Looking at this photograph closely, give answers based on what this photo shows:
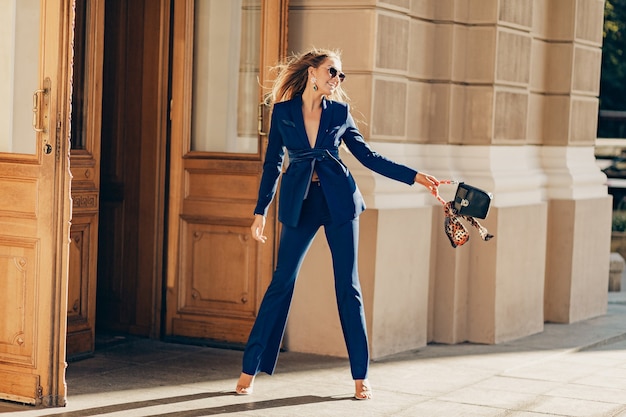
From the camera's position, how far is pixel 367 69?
341 inches

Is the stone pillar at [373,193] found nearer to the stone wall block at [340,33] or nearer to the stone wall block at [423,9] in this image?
the stone wall block at [340,33]

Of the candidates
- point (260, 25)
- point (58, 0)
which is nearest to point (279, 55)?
point (260, 25)

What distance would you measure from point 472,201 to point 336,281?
910 mm

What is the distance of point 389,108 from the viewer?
8.90 m

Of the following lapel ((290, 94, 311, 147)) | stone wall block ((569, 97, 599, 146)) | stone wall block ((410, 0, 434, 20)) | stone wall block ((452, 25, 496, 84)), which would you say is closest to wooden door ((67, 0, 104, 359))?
lapel ((290, 94, 311, 147))

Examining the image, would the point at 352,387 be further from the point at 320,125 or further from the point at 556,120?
the point at 556,120

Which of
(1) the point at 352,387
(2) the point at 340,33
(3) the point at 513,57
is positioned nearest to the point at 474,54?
(3) the point at 513,57

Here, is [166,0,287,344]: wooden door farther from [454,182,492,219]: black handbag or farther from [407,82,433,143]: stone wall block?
[454,182,492,219]: black handbag

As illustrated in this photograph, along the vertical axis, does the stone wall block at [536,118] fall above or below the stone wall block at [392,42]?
below

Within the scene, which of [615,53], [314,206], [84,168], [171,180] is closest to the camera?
[314,206]

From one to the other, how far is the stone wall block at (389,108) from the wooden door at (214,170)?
2.77 ft

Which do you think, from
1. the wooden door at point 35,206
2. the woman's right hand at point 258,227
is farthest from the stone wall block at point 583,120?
the wooden door at point 35,206

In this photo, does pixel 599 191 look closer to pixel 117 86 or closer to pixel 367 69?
pixel 367 69

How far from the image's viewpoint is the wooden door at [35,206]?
6.77 meters
